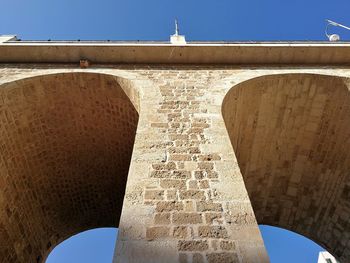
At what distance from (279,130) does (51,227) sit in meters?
5.02

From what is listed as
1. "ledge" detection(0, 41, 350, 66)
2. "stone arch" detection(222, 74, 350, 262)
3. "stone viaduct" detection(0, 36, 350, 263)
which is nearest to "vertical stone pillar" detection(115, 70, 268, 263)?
"stone viaduct" detection(0, 36, 350, 263)

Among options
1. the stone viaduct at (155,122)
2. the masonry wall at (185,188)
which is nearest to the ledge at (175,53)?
the stone viaduct at (155,122)

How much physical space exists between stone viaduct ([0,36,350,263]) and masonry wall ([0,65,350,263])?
8 cm

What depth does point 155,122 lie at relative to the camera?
179 inches

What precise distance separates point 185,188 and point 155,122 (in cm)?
148

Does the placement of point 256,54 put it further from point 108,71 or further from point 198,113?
point 108,71

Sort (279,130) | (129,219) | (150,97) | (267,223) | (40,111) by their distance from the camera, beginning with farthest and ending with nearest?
(267,223)
(279,130)
(40,111)
(150,97)
(129,219)

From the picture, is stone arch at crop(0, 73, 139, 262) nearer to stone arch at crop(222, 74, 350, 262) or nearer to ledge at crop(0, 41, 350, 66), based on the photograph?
ledge at crop(0, 41, 350, 66)

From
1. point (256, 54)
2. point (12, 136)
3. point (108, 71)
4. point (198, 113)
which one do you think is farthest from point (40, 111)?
point (256, 54)

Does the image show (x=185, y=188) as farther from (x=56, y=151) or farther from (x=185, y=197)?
(x=56, y=151)

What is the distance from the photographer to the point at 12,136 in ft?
18.3

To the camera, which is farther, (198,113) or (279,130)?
(279,130)

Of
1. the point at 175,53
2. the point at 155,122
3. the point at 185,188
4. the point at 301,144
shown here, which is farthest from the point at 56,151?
the point at 301,144

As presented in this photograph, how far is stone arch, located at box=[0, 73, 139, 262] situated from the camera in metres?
5.57
